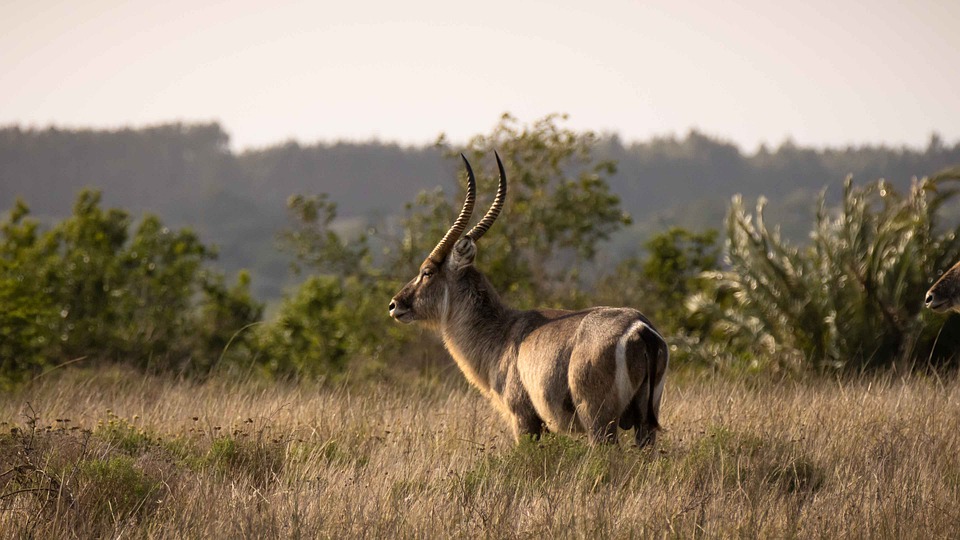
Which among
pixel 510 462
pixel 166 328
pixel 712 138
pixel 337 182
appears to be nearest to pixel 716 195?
pixel 712 138

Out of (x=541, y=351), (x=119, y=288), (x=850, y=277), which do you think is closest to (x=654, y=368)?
(x=541, y=351)

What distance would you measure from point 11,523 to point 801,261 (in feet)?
26.0

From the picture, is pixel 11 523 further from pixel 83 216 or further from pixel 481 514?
pixel 83 216

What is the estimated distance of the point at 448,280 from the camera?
719 cm

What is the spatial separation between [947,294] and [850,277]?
10.2ft

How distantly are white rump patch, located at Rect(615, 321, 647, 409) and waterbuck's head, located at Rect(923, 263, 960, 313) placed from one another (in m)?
2.35

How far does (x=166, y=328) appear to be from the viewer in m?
13.1

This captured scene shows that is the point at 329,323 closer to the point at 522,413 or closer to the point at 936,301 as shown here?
the point at 522,413

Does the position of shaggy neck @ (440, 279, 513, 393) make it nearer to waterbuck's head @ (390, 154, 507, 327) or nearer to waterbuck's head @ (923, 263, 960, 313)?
waterbuck's head @ (390, 154, 507, 327)

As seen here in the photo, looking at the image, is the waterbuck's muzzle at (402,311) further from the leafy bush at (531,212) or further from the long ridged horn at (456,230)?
the leafy bush at (531,212)

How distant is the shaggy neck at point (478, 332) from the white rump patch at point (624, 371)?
119 centimetres

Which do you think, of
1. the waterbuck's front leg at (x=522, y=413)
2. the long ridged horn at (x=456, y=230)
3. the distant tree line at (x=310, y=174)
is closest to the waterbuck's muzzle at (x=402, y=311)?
the long ridged horn at (x=456, y=230)

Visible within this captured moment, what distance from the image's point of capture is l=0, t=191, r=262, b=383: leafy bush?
12.2 m

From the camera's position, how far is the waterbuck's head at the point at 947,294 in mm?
6727
